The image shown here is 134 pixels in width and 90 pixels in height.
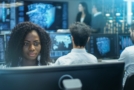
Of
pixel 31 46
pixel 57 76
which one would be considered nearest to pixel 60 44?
pixel 31 46

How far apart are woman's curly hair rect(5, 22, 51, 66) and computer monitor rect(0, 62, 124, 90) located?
769mm

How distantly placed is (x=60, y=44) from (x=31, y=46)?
→ 1.60 meters

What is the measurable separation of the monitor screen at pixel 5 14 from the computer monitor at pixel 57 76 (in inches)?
197

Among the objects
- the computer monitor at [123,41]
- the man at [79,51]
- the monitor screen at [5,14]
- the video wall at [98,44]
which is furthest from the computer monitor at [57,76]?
the monitor screen at [5,14]

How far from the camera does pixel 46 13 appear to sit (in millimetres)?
6289

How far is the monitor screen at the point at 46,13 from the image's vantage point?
20.0ft

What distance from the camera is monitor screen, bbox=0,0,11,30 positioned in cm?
564

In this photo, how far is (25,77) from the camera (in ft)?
2.46

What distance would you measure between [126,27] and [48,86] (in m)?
5.29

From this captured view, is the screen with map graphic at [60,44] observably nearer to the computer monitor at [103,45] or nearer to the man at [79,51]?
the computer monitor at [103,45]

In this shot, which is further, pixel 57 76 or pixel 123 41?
pixel 123 41

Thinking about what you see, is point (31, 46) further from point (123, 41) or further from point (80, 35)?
point (123, 41)

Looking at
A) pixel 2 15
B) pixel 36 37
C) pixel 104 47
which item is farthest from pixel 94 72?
pixel 2 15

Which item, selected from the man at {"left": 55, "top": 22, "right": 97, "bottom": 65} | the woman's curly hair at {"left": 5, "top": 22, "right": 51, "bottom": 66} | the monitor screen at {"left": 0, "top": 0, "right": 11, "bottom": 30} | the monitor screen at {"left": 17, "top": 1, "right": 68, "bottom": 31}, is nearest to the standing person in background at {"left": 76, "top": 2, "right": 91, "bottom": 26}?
the monitor screen at {"left": 17, "top": 1, "right": 68, "bottom": 31}
